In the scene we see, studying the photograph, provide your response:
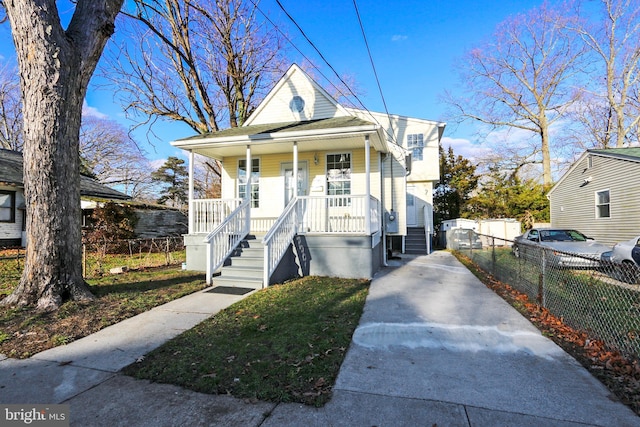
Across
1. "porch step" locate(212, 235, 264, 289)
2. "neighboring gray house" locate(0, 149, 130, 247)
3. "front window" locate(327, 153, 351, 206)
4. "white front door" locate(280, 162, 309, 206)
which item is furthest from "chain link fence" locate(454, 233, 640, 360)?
"neighboring gray house" locate(0, 149, 130, 247)

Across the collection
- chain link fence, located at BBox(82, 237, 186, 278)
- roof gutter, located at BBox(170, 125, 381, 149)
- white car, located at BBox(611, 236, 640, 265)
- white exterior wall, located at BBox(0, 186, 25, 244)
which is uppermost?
roof gutter, located at BBox(170, 125, 381, 149)

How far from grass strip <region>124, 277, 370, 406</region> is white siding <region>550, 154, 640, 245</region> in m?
11.5

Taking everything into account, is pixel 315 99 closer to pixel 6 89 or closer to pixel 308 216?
pixel 308 216

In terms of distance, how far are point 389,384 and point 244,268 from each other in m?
5.01

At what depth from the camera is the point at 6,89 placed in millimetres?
24141

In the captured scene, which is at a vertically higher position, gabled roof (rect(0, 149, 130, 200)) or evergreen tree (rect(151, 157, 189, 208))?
evergreen tree (rect(151, 157, 189, 208))

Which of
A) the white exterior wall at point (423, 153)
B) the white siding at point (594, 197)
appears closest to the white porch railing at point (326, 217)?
the white exterior wall at point (423, 153)

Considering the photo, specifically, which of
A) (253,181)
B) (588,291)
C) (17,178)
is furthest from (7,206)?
(588,291)

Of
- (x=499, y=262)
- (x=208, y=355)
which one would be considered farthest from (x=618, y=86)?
(x=208, y=355)

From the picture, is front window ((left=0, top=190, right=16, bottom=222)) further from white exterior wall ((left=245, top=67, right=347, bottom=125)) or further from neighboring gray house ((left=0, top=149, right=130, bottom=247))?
white exterior wall ((left=245, top=67, right=347, bottom=125))

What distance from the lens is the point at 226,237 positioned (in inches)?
301

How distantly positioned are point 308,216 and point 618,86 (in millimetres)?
26449

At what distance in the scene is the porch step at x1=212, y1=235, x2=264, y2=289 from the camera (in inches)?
269

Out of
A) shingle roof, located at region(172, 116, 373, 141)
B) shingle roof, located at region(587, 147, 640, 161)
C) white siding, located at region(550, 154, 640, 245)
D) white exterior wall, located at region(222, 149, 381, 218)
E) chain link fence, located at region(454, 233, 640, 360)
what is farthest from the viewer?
white siding, located at region(550, 154, 640, 245)
